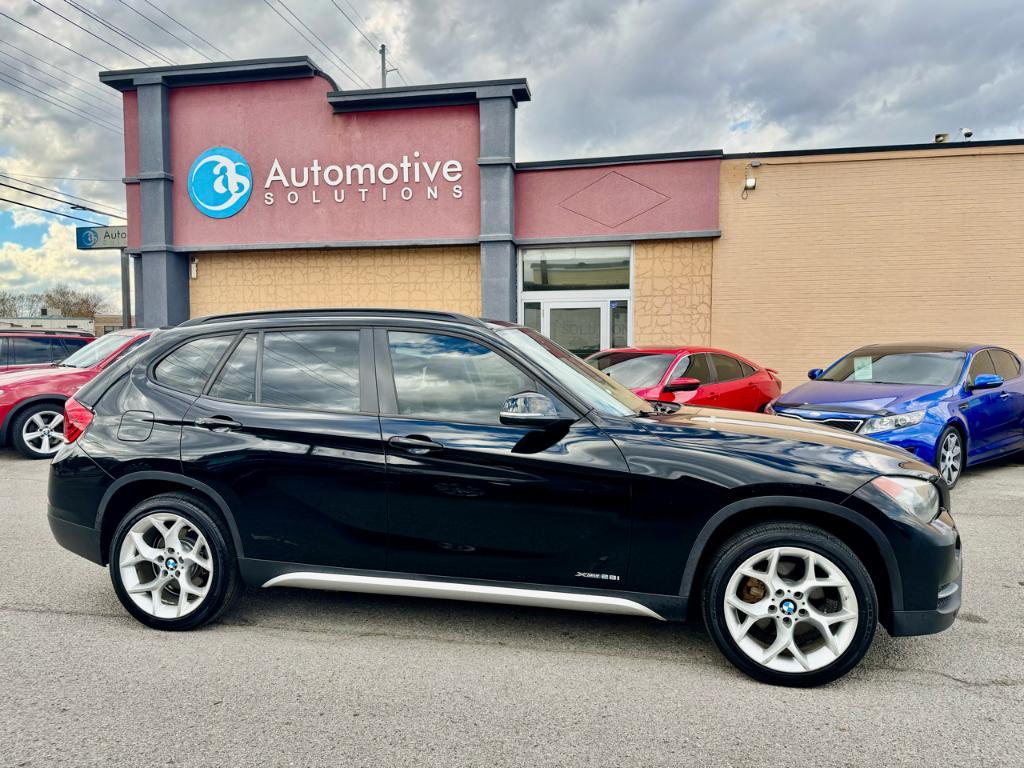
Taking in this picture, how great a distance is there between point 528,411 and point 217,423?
1684mm

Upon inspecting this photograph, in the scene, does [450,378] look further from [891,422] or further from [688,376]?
[688,376]

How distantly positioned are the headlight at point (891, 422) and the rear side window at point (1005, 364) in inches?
89.3

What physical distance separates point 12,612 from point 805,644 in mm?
4197

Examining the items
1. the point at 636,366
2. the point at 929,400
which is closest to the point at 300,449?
the point at 636,366

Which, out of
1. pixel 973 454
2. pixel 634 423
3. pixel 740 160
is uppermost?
pixel 740 160

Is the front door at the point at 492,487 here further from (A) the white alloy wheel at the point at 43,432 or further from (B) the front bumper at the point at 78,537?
(A) the white alloy wheel at the point at 43,432

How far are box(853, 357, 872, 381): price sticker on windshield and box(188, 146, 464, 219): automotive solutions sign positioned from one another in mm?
8807

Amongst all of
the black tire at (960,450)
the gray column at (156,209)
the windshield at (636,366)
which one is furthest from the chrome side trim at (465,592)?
the gray column at (156,209)

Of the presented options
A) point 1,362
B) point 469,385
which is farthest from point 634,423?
point 1,362

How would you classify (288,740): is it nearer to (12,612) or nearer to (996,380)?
(12,612)

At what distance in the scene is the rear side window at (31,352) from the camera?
410 inches

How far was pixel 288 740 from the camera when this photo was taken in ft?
8.38

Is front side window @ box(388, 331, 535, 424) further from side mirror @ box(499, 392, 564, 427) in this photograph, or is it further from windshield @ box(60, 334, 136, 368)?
windshield @ box(60, 334, 136, 368)

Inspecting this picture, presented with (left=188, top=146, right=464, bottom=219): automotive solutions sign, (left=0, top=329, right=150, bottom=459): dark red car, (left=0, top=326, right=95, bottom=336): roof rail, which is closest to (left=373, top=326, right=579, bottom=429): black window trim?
(left=0, top=329, right=150, bottom=459): dark red car
